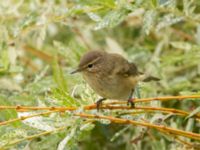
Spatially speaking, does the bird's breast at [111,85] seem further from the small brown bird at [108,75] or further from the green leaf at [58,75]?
the green leaf at [58,75]

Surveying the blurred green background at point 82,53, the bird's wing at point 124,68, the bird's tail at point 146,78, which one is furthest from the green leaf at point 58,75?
the bird's tail at point 146,78

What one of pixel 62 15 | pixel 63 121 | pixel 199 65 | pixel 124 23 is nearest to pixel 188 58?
pixel 199 65

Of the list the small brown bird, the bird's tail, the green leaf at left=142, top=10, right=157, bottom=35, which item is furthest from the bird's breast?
the green leaf at left=142, top=10, right=157, bottom=35

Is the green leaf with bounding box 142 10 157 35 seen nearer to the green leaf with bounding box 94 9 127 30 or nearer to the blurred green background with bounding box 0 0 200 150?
the blurred green background with bounding box 0 0 200 150

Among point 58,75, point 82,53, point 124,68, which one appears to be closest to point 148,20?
point 124,68

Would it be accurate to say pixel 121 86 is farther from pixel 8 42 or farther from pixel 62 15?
pixel 8 42
